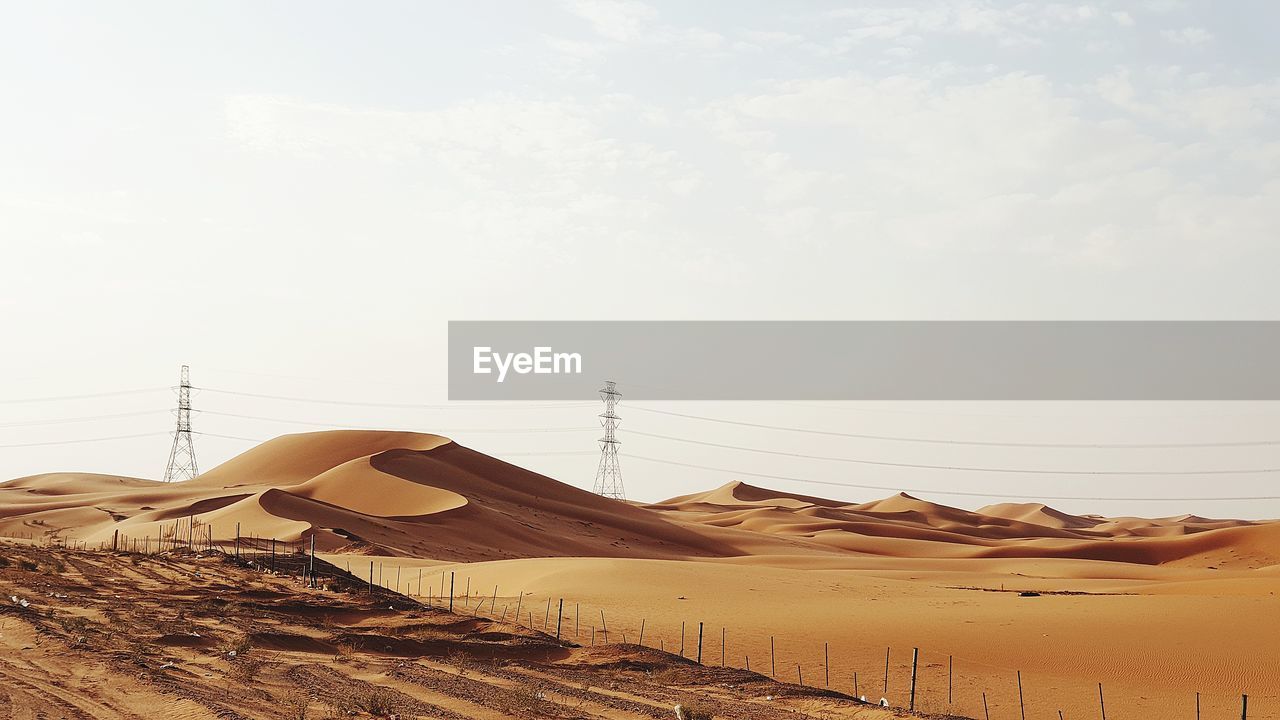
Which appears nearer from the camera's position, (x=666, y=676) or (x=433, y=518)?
(x=666, y=676)

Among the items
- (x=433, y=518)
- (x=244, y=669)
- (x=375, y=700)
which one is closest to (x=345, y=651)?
(x=244, y=669)

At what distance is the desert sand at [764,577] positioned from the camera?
73.9ft

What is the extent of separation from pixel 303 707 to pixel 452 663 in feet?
19.3

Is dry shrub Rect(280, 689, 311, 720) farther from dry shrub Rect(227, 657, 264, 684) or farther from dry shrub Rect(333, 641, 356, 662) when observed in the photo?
dry shrub Rect(333, 641, 356, 662)

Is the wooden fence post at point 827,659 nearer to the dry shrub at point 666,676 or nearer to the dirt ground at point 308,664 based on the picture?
the dirt ground at point 308,664

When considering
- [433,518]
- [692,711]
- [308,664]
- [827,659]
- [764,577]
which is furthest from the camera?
[433,518]

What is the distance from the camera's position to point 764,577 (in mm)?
42500

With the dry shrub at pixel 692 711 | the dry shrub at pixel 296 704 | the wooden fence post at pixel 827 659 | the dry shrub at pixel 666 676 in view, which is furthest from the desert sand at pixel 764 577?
the dry shrub at pixel 296 704

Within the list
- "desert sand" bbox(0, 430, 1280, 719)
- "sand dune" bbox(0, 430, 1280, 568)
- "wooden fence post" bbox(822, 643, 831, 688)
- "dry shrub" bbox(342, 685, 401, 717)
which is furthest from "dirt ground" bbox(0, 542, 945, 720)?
"sand dune" bbox(0, 430, 1280, 568)

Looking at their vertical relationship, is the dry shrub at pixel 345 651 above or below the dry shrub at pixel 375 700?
below

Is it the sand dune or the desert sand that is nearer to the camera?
the desert sand

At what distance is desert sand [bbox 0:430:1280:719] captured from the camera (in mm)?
22516

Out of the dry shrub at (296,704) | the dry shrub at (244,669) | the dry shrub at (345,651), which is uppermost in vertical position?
the dry shrub at (296,704)

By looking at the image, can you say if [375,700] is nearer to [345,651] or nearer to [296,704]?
[296,704]
